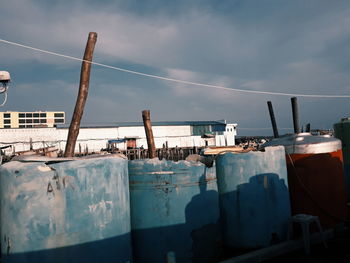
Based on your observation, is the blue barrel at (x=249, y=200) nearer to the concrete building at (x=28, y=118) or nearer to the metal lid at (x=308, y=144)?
the metal lid at (x=308, y=144)

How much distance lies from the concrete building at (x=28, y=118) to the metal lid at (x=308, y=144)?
9097 cm

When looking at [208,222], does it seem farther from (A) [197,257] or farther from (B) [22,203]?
(B) [22,203]

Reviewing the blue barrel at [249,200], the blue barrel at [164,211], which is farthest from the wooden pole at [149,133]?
the blue barrel at [164,211]

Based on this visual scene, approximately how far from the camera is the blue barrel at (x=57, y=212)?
8.96 feet

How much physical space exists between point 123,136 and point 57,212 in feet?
123

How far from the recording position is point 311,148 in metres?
5.12

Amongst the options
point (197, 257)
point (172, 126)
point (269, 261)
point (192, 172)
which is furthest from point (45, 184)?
point (172, 126)

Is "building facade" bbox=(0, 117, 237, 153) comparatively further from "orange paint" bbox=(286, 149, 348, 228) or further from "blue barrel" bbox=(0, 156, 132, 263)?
"blue barrel" bbox=(0, 156, 132, 263)

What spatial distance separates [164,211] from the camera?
11.8 feet

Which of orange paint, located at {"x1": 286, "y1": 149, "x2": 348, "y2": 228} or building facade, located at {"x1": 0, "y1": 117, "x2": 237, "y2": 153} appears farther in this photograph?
building facade, located at {"x1": 0, "y1": 117, "x2": 237, "y2": 153}

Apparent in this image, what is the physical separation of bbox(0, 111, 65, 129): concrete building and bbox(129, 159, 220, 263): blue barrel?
91381mm

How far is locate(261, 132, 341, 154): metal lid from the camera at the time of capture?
16.9 ft

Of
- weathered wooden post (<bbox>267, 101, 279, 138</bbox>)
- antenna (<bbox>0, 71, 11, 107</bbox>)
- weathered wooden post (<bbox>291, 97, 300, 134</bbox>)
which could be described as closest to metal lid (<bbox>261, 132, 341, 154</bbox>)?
weathered wooden post (<bbox>291, 97, 300, 134</bbox>)

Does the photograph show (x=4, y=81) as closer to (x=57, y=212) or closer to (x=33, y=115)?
(x=57, y=212)
